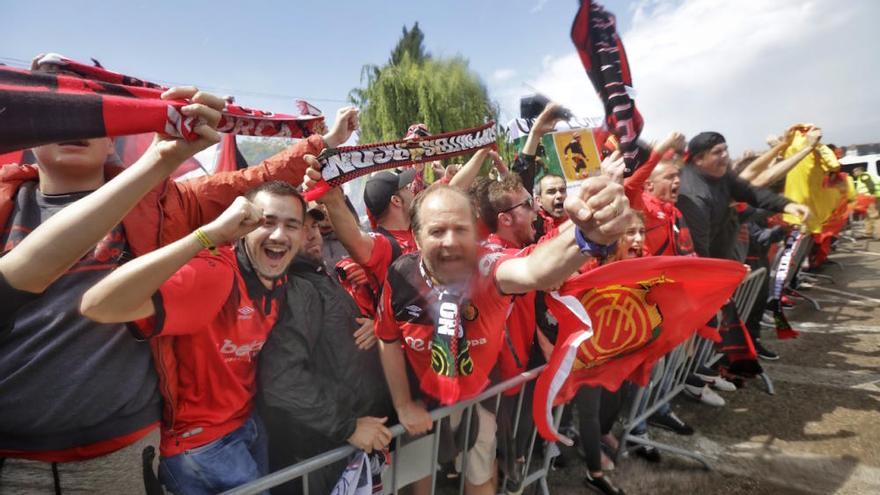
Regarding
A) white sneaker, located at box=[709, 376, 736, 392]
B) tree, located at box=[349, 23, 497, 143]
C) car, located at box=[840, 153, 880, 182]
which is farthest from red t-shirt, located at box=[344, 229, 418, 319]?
car, located at box=[840, 153, 880, 182]

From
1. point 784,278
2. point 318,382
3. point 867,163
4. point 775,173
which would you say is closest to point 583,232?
point 318,382

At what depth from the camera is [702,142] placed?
3.86m

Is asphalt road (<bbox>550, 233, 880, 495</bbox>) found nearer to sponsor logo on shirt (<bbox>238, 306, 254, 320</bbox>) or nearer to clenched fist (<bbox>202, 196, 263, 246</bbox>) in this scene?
sponsor logo on shirt (<bbox>238, 306, 254, 320</bbox>)

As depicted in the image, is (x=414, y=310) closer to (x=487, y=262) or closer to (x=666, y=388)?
(x=487, y=262)

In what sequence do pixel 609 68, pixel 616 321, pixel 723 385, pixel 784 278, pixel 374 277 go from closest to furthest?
pixel 609 68 → pixel 616 321 → pixel 374 277 → pixel 723 385 → pixel 784 278

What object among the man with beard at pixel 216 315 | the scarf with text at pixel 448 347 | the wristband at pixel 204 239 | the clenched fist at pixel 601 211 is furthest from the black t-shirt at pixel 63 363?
the clenched fist at pixel 601 211

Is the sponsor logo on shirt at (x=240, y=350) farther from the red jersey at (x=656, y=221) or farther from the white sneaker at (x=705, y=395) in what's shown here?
the white sneaker at (x=705, y=395)

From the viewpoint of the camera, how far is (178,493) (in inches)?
64.1

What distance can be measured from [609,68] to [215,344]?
2.08 m

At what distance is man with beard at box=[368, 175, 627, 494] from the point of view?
180cm

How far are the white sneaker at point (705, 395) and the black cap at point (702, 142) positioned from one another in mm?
2170

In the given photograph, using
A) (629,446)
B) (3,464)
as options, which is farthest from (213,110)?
(629,446)

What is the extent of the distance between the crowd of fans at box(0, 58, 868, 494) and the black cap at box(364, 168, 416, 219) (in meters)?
0.43

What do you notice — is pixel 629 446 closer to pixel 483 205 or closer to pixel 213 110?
pixel 483 205
